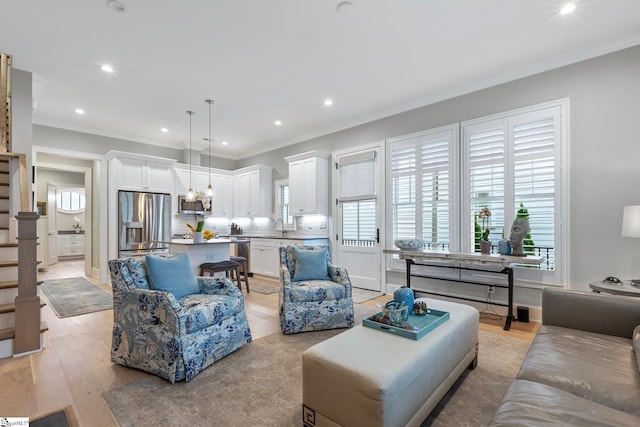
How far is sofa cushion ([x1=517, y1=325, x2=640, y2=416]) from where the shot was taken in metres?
A: 1.36

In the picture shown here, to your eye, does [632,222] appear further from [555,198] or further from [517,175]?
[517,175]

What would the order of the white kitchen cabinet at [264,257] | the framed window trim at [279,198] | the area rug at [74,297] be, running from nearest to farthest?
the area rug at [74,297] < the white kitchen cabinet at [264,257] < the framed window trim at [279,198]

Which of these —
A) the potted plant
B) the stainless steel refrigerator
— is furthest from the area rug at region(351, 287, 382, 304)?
the stainless steel refrigerator

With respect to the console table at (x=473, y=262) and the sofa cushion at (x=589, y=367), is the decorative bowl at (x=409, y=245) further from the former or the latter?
the sofa cushion at (x=589, y=367)

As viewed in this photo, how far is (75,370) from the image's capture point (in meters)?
2.47

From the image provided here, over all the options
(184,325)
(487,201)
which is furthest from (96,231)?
(487,201)

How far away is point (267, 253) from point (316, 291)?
10.9 feet

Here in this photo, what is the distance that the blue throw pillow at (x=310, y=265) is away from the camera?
3.60 m

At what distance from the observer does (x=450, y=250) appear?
4.25 metres

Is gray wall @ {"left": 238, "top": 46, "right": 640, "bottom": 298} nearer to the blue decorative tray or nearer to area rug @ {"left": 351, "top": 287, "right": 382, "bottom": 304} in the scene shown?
area rug @ {"left": 351, "top": 287, "right": 382, "bottom": 304}

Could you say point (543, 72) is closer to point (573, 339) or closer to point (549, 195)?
point (549, 195)

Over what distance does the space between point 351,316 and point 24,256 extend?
10.3 feet

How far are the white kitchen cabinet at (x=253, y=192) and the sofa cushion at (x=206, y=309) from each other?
438 centimetres

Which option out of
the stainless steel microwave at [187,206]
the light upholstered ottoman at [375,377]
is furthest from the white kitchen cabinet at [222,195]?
the light upholstered ottoman at [375,377]
